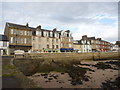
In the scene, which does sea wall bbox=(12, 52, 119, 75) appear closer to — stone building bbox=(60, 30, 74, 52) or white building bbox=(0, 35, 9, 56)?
white building bbox=(0, 35, 9, 56)

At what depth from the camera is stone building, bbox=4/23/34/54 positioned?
30906mm

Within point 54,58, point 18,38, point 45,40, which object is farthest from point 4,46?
point 54,58

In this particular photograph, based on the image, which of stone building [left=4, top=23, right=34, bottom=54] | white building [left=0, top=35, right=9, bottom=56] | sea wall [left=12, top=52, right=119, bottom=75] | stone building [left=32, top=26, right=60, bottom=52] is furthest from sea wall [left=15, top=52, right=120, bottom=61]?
stone building [left=32, top=26, right=60, bottom=52]

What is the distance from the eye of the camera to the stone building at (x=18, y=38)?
30.9m

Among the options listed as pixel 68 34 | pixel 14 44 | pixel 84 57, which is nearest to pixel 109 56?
pixel 84 57

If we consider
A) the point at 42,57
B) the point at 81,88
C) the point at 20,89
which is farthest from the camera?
the point at 42,57

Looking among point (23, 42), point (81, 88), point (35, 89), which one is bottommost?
point (81, 88)

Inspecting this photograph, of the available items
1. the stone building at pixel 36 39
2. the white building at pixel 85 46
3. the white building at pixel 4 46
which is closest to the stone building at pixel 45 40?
the stone building at pixel 36 39

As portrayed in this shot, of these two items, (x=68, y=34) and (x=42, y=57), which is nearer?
(x=42, y=57)

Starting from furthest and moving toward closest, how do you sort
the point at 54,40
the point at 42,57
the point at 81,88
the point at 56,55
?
the point at 54,40, the point at 56,55, the point at 42,57, the point at 81,88

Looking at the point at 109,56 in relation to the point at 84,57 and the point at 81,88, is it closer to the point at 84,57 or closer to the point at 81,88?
the point at 84,57

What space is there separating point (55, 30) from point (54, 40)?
5277 mm

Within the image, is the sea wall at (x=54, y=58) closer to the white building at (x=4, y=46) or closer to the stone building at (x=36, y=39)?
the stone building at (x=36, y=39)

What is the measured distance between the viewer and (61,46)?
4297 cm
